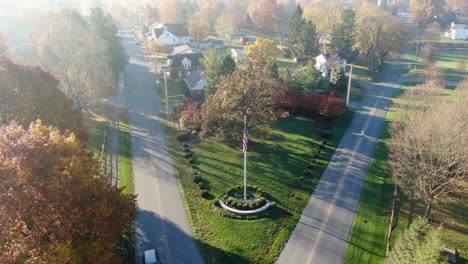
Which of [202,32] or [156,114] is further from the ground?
[202,32]

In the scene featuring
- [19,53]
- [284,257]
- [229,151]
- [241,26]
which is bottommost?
[284,257]

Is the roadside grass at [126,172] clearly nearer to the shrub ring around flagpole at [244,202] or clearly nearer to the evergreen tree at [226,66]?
the shrub ring around flagpole at [244,202]

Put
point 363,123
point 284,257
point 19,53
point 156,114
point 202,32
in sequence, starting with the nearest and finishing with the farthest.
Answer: point 284,257 < point 363,123 < point 156,114 < point 19,53 < point 202,32

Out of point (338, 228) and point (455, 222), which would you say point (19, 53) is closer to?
point (338, 228)

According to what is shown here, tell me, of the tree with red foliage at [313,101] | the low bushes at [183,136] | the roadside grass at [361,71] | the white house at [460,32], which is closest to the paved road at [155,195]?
the low bushes at [183,136]

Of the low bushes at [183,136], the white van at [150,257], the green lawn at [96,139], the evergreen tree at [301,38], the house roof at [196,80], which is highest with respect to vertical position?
the evergreen tree at [301,38]

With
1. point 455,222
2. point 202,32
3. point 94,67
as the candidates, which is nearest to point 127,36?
point 202,32

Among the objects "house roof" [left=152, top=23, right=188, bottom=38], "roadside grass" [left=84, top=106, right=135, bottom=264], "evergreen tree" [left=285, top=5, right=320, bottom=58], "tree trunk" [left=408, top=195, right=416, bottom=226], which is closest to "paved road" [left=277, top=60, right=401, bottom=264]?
"tree trunk" [left=408, top=195, right=416, bottom=226]

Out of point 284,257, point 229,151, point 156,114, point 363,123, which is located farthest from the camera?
point 156,114

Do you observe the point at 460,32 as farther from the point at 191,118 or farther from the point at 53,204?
the point at 53,204
